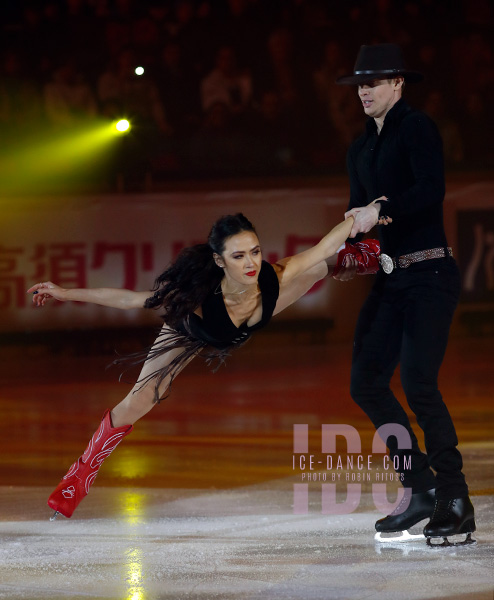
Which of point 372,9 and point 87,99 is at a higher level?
point 372,9

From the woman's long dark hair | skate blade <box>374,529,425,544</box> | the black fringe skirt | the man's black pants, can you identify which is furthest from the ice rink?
the woman's long dark hair

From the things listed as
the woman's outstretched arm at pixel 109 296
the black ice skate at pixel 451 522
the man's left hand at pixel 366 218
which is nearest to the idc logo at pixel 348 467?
the black ice skate at pixel 451 522

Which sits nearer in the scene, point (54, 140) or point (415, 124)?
point (415, 124)

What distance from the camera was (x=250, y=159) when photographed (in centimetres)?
1198

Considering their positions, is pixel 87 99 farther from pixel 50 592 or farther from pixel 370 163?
pixel 50 592

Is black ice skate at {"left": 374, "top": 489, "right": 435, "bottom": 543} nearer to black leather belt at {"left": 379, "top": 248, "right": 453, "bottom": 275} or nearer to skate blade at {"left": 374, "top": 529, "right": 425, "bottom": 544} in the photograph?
skate blade at {"left": 374, "top": 529, "right": 425, "bottom": 544}

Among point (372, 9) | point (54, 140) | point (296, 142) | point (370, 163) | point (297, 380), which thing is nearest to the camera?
point (370, 163)

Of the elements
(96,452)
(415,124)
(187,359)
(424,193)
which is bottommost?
(96,452)

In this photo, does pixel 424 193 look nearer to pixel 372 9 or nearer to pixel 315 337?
pixel 315 337

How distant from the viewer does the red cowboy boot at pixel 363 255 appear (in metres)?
4.80

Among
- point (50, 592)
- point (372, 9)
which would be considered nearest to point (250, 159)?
point (372, 9)

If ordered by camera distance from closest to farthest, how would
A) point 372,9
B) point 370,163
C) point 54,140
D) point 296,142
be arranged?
point 370,163, point 54,140, point 296,142, point 372,9

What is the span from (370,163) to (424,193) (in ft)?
1.30

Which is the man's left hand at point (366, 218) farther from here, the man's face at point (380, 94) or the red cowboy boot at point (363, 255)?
the man's face at point (380, 94)
